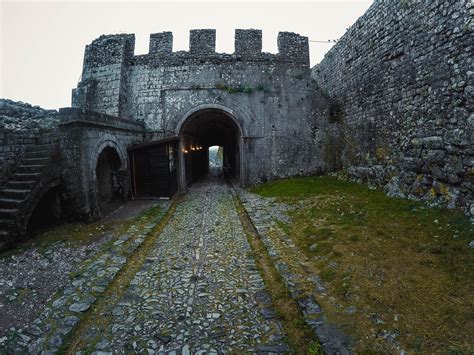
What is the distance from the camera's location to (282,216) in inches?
322

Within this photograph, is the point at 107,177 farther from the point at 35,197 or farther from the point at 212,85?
the point at 212,85

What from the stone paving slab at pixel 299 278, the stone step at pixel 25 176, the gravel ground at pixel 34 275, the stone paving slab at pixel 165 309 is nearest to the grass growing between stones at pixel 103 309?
the stone paving slab at pixel 165 309

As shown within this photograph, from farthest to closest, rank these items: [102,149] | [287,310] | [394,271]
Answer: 1. [102,149]
2. [394,271]
3. [287,310]

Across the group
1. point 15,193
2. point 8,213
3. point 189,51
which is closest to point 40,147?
point 15,193

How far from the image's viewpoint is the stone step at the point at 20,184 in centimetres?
695

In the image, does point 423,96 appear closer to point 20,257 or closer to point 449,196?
point 449,196

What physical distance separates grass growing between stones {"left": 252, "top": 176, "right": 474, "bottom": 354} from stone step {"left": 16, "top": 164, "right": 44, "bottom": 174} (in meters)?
6.97

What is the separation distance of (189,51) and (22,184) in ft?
32.4

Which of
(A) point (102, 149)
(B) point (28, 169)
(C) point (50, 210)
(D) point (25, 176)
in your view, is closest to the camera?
(D) point (25, 176)

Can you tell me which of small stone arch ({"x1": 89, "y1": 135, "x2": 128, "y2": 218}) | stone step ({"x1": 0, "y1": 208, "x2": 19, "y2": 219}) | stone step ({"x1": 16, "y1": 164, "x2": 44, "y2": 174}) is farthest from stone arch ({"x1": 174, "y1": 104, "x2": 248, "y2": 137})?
stone step ({"x1": 0, "y1": 208, "x2": 19, "y2": 219})

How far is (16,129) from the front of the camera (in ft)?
26.0

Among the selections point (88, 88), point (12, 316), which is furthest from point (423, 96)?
point (88, 88)

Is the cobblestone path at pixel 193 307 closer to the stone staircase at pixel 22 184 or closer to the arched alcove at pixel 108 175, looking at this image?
the stone staircase at pixel 22 184

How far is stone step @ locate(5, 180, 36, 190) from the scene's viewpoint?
6.95m
